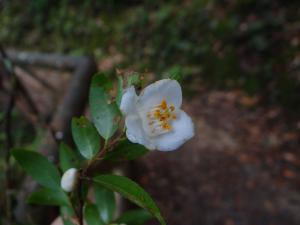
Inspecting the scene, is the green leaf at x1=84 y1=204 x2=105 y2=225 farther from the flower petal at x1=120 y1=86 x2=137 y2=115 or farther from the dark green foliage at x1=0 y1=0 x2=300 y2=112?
the dark green foliage at x1=0 y1=0 x2=300 y2=112

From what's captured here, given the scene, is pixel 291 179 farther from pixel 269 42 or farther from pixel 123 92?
pixel 123 92

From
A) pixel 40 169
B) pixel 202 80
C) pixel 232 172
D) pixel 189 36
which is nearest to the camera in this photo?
pixel 40 169

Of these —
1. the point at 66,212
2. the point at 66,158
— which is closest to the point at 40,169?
the point at 66,158

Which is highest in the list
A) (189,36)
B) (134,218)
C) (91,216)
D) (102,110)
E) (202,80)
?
(102,110)

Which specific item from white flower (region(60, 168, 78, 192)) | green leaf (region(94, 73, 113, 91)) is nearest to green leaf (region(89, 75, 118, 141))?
green leaf (region(94, 73, 113, 91))

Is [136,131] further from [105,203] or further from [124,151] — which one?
[105,203]

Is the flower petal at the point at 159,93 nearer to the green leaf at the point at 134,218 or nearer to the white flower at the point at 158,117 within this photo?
the white flower at the point at 158,117
